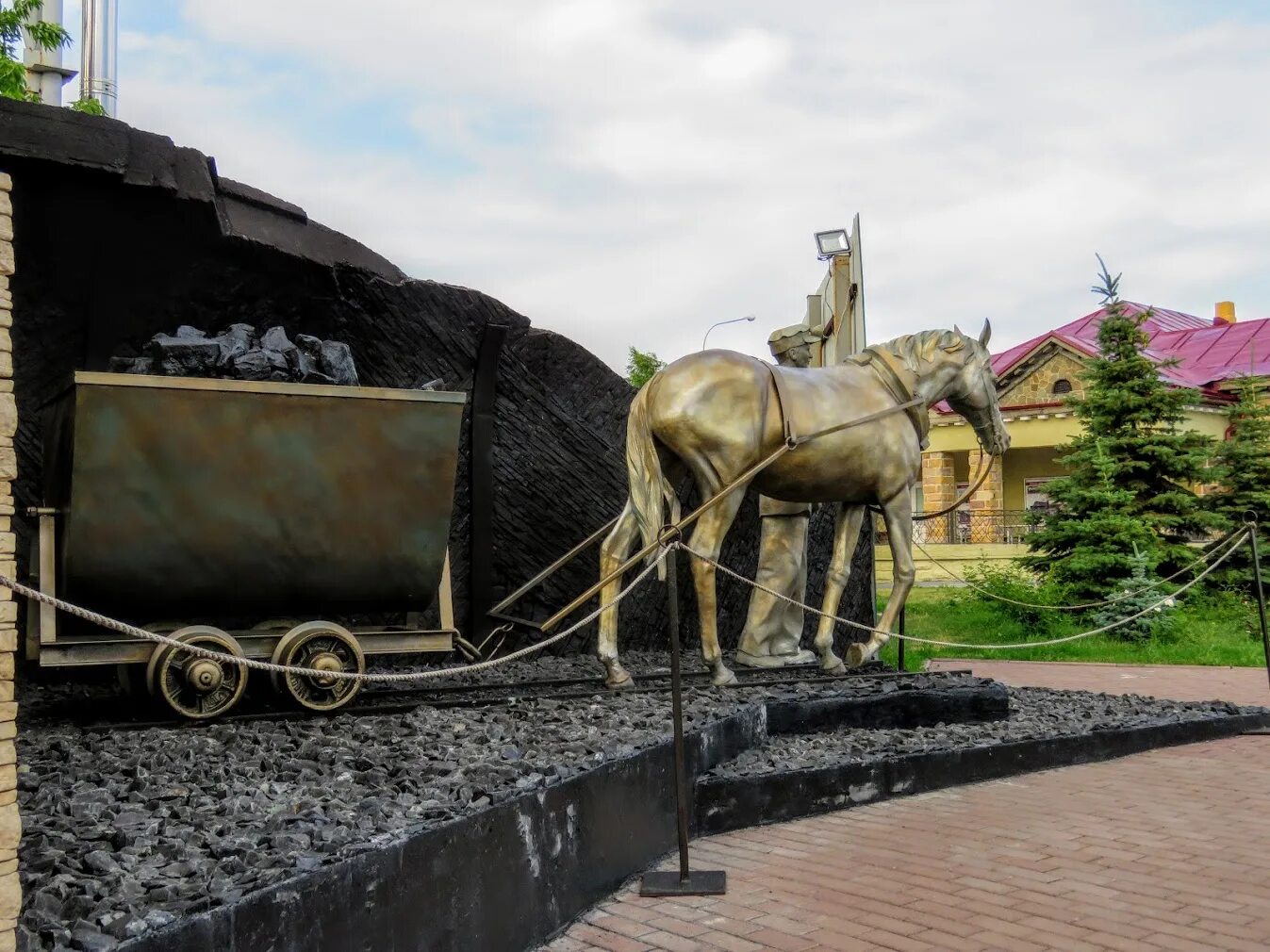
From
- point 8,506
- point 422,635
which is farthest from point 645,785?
point 8,506

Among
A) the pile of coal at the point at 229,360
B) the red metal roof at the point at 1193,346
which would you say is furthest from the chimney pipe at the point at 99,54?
the red metal roof at the point at 1193,346

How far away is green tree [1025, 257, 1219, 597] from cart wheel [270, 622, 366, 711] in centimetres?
1222

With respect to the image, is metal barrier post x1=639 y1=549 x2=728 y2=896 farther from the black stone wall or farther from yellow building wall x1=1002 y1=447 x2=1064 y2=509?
yellow building wall x1=1002 y1=447 x2=1064 y2=509

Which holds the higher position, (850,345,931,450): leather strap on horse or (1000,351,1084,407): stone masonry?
(1000,351,1084,407): stone masonry

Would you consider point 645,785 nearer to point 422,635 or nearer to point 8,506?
point 422,635

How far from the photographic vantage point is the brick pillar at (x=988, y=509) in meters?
27.9

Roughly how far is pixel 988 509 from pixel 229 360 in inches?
1001

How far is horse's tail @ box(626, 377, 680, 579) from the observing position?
22.6 ft

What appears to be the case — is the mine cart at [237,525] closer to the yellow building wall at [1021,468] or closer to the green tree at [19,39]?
the green tree at [19,39]

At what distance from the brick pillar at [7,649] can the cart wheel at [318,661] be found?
3.21m

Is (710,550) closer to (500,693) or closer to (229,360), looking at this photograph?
(500,693)

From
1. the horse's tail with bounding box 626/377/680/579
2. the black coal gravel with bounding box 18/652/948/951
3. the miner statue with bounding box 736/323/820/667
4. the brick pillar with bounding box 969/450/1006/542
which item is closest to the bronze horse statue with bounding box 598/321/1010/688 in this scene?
the horse's tail with bounding box 626/377/680/579

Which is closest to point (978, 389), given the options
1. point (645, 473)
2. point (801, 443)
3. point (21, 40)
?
point (801, 443)

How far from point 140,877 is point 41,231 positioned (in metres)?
4.92
